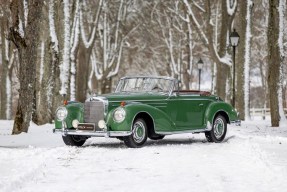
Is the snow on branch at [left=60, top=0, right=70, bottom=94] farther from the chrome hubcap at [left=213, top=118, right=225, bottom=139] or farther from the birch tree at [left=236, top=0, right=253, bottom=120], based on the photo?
the chrome hubcap at [left=213, top=118, right=225, bottom=139]

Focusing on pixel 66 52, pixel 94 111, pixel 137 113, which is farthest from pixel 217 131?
pixel 66 52

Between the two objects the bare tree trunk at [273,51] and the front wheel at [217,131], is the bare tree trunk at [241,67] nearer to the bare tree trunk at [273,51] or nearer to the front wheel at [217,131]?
the bare tree trunk at [273,51]

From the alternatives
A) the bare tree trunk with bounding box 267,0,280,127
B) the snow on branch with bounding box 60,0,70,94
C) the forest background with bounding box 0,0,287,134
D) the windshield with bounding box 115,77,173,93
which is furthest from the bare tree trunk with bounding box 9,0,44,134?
the bare tree trunk with bounding box 267,0,280,127

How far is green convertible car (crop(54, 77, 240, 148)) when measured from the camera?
1123 cm

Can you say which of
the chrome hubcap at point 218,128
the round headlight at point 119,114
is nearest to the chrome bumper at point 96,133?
the round headlight at point 119,114

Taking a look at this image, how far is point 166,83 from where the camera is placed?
12.7 metres

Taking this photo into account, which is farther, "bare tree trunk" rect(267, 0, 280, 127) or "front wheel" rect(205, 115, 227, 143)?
"bare tree trunk" rect(267, 0, 280, 127)

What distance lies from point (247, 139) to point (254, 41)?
91.0ft

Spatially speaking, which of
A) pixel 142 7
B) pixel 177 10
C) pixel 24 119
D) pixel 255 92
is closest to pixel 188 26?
pixel 177 10

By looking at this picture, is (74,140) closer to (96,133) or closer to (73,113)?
(73,113)

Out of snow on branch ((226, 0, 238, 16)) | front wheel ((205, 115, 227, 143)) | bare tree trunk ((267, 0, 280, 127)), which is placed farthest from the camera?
snow on branch ((226, 0, 238, 16))

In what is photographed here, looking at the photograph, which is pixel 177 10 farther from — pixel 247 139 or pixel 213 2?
pixel 247 139

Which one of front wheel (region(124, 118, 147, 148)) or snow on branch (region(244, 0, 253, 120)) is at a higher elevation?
snow on branch (region(244, 0, 253, 120))

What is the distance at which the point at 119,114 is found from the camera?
11.1 metres
